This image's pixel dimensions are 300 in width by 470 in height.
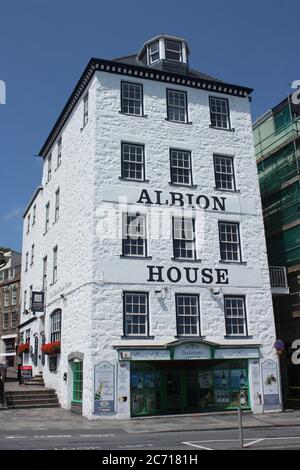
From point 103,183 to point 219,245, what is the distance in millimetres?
6197

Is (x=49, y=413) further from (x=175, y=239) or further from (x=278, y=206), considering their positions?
(x=278, y=206)

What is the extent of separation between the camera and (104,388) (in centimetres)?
1991

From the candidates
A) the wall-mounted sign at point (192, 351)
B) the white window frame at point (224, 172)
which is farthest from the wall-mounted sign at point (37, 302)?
the white window frame at point (224, 172)

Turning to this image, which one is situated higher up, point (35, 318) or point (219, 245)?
point (219, 245)

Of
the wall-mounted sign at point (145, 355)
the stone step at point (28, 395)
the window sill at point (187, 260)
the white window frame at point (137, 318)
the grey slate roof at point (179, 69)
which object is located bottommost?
the stone step at point (28, 395)

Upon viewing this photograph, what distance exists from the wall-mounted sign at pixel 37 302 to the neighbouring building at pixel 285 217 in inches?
504

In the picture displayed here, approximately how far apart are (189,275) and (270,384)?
238 inches

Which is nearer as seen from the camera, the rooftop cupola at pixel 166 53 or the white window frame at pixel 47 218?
the rooftop cupola at pixel 166 53

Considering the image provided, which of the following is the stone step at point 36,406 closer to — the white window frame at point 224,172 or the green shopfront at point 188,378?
the green shopfront at point 188,378

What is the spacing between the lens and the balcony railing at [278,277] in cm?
2509

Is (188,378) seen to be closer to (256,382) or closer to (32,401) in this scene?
(256,382)
